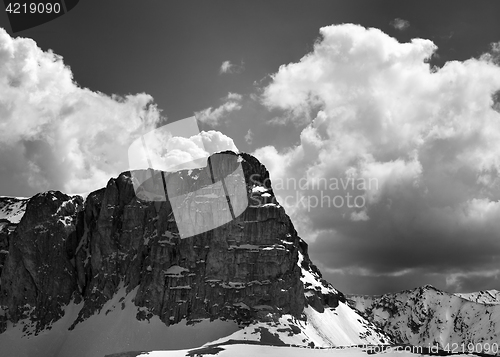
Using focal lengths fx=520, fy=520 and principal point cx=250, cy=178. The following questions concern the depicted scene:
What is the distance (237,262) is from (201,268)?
14.1m

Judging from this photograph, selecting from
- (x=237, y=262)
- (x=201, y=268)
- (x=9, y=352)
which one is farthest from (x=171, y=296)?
(x=9, y=352)

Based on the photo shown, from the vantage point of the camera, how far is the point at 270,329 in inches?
6959

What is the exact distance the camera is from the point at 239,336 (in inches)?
6698

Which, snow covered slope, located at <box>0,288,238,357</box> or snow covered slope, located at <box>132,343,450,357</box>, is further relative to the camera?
snow covered slope, located at <box>0,288,238,357</box>

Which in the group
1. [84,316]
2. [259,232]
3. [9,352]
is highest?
[259,232]

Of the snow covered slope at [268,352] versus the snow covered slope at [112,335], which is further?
the snow covered slope at [112,335]

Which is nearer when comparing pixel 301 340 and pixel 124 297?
pixel 301 340

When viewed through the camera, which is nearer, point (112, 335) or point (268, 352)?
point (268, 352)

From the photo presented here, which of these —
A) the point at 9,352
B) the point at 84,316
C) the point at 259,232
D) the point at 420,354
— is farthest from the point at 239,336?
the point at 420,354

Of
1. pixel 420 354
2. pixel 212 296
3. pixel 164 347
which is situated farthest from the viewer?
pixel 212 296

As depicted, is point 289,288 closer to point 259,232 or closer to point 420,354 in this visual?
point 259,232

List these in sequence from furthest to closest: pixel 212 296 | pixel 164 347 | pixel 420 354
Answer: pixel 212 296 → pixel 164 347 → pixel 420 354

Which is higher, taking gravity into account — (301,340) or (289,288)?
(289,288)

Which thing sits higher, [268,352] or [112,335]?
[112,335]
